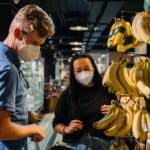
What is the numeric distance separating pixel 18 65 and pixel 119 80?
597 millimetres

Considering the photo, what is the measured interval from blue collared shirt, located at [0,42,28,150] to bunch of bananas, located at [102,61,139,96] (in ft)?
1.73

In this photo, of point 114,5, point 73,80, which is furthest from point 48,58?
point 73,80

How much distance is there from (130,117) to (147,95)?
0.32 meters

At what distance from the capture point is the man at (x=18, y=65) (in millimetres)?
2062

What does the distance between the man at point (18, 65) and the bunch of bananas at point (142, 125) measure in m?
0.53

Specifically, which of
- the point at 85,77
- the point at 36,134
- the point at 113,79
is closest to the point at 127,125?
the point at 113,79

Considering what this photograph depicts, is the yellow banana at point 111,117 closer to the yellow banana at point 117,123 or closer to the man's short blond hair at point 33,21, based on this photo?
the yellow banana at point 117,123

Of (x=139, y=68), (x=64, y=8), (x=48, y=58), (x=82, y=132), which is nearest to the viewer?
(x=139, y=68)

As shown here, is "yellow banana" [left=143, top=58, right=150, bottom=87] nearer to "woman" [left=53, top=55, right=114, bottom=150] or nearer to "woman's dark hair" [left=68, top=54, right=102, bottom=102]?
"woman" [left=53, top=55, right=114, bottom=150]

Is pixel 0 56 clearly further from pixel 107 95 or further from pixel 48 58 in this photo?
pixel 48 58

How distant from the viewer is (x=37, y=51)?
2.46 metres

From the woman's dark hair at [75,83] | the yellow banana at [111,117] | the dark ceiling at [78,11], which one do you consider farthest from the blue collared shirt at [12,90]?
the dark ceiling at [78,11]

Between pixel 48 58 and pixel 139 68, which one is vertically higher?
pixel 139 68

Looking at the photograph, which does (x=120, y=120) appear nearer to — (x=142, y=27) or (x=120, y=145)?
(x=120, y=145)
